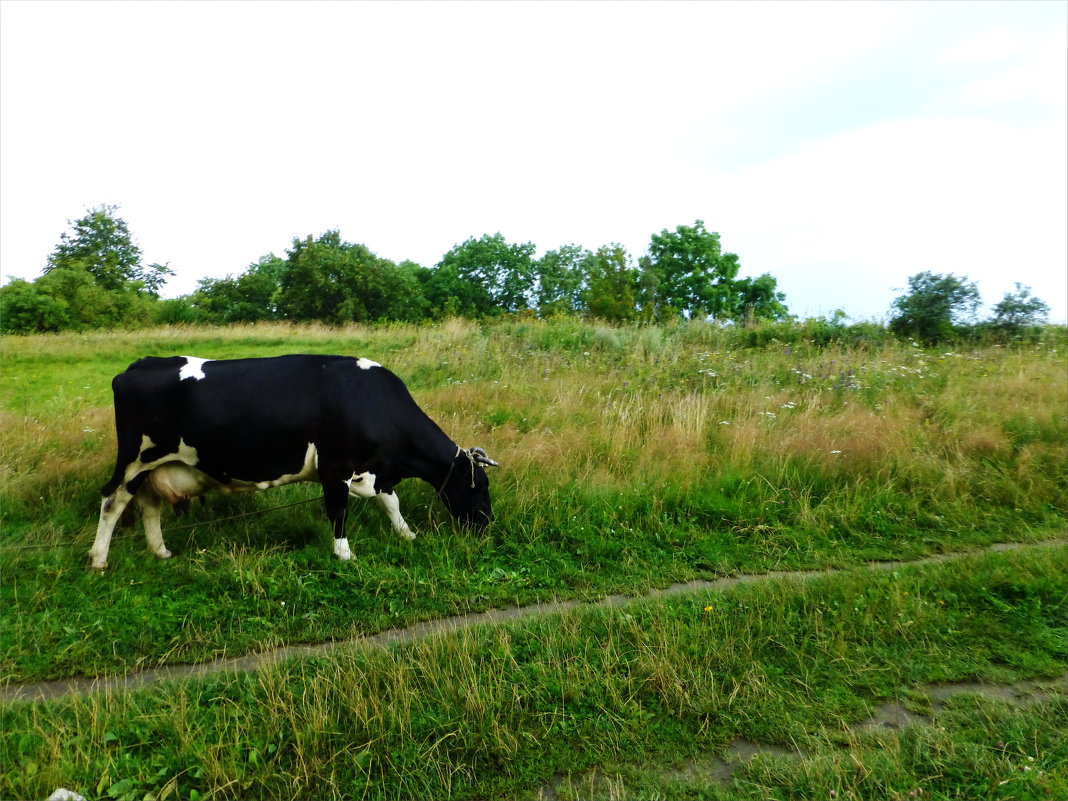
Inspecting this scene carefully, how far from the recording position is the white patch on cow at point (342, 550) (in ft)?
20.0

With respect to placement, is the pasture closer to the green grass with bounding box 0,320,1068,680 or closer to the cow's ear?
the green grass with bounding box 0,320,1068,680

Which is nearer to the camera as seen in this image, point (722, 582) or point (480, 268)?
point (722, 582)

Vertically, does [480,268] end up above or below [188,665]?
above

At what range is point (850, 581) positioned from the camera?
5.70m

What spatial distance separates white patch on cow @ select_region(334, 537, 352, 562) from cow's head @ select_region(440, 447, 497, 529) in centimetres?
113

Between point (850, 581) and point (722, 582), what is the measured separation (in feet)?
3.43

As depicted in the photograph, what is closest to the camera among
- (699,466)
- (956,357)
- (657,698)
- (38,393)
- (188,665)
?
(657,698)

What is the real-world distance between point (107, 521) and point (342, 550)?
1969 millimetres

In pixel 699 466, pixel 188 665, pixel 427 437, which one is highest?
pixel 427 437

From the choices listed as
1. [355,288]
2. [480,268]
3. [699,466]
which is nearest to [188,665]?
[699,466]

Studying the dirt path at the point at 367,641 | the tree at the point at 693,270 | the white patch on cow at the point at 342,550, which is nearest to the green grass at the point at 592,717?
the dirt path at the point at 367,641

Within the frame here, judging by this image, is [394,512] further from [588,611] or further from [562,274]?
[562,274]

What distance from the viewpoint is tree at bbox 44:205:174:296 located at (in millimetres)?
50531

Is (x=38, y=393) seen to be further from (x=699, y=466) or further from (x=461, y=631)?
(x=699, y=466)
